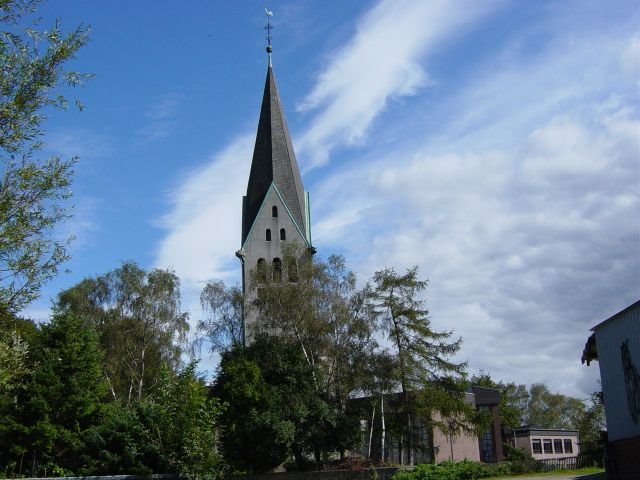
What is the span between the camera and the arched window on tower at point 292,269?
43.5 metres

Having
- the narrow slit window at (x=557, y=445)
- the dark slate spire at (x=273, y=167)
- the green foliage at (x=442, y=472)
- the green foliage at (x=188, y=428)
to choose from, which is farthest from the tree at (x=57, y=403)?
the narrow slit window at (x=557, y=445)

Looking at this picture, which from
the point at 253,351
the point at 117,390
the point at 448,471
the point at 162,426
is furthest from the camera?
the point at 117,390

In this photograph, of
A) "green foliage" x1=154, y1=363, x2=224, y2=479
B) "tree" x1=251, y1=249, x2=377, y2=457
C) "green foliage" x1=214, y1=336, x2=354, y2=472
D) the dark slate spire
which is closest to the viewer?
"green foliage" x1=154, y1=363, x2=224, y2=479

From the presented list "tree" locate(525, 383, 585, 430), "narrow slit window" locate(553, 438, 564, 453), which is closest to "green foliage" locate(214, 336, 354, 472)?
"narrow slit window" locate(553, 438, 564, 453)

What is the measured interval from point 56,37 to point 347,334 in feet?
98.8

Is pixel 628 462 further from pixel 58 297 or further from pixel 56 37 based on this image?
pixel 58 297

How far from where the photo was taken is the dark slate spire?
5922cm

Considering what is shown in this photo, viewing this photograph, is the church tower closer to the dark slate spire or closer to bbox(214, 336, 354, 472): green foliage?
the dark slate spire

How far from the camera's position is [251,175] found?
2446 inches

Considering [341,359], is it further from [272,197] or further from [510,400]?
[510,400]

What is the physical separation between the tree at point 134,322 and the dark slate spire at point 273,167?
958cm

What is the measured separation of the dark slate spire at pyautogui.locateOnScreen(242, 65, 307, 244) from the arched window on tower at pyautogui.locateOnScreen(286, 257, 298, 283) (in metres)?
13.7

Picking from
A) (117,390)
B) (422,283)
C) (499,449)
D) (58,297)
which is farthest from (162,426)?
(499,449)

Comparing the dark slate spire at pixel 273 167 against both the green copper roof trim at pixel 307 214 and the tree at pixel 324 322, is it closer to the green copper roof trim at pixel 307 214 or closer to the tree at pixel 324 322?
the green copper roof trim at pixel 307 214
